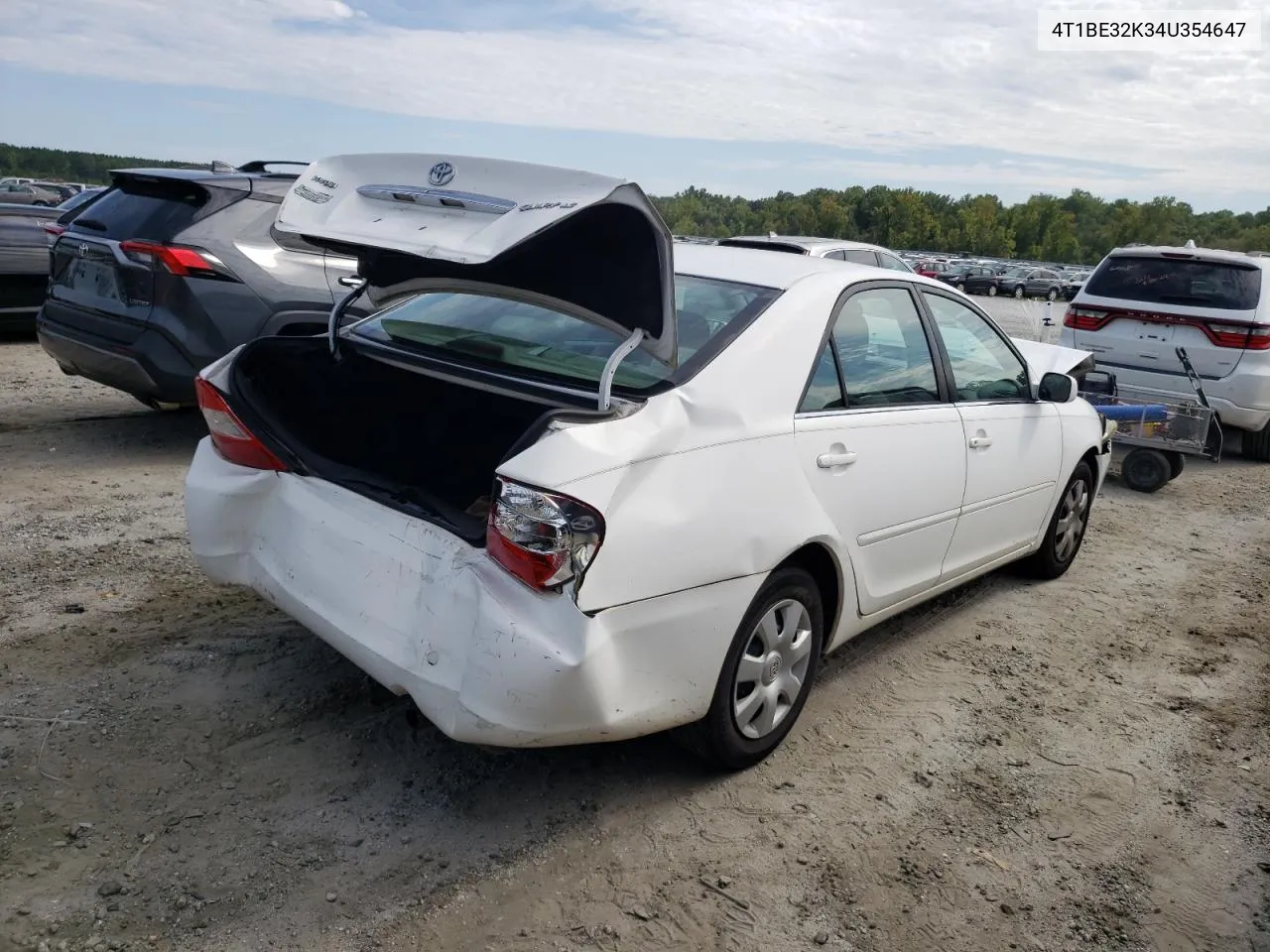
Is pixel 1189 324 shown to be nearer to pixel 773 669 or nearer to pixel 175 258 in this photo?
pixel 773 669

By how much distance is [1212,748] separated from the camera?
158 inches

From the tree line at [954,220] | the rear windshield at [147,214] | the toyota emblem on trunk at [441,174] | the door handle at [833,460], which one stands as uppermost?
the tree line at [954,220]

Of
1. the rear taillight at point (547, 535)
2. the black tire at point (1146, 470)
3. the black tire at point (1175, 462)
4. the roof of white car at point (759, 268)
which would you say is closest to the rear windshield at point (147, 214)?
the roof of white car at point (759, 268)

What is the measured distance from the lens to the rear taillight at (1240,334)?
8.93 meters

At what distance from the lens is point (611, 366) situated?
3.04 meters

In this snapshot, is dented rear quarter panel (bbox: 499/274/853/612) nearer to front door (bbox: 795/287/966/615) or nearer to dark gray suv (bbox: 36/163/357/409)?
front door (bbox: 795/287/966/615)

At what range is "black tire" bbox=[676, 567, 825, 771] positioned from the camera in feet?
10.6

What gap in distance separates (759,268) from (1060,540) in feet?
9.10

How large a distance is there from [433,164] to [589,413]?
94 cm

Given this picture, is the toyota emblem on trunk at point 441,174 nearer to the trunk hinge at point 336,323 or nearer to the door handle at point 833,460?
the trunk hinge at point 336,323

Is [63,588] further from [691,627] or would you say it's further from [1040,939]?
[1040,939]

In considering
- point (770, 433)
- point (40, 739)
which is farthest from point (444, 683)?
point (40, 739)

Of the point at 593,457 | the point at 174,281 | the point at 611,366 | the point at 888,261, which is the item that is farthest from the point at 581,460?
the point at 888,261

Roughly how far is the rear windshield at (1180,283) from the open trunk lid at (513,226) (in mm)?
7752
